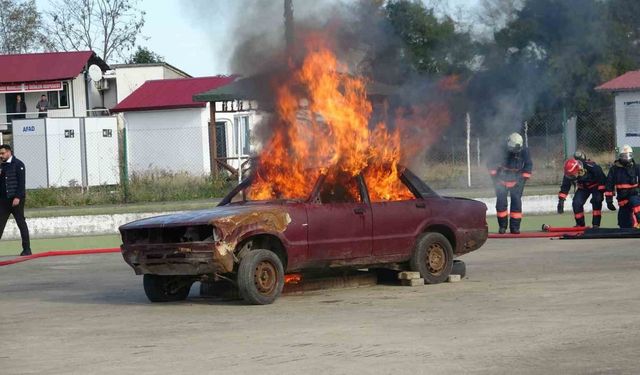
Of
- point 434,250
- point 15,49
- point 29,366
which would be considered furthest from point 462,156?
point 15,49

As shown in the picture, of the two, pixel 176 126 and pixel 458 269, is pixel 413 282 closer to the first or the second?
pixel 458 269

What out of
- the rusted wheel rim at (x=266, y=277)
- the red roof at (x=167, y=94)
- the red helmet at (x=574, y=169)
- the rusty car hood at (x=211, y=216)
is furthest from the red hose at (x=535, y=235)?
the red roof at (x=167, y=94)

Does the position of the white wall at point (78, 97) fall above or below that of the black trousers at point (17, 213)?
above

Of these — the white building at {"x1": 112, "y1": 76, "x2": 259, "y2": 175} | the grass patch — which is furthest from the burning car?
the white building at {"x1": 112, "y1": 76, "x2": 259, "y2": 175}

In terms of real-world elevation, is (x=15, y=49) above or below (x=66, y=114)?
above

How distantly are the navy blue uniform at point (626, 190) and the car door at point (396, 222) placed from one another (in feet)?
25.5

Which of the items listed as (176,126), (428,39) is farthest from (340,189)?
(176,126)

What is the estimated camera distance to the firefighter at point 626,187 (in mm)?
19344

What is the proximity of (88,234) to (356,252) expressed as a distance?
12397 millimetres

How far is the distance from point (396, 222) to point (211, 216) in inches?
90.2

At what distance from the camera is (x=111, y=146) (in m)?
35.9

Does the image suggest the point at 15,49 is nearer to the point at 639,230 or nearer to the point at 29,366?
the point at 639,230

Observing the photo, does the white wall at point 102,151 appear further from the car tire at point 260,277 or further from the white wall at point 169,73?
the car tire at point 260,277

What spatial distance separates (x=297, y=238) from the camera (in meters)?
11.6
